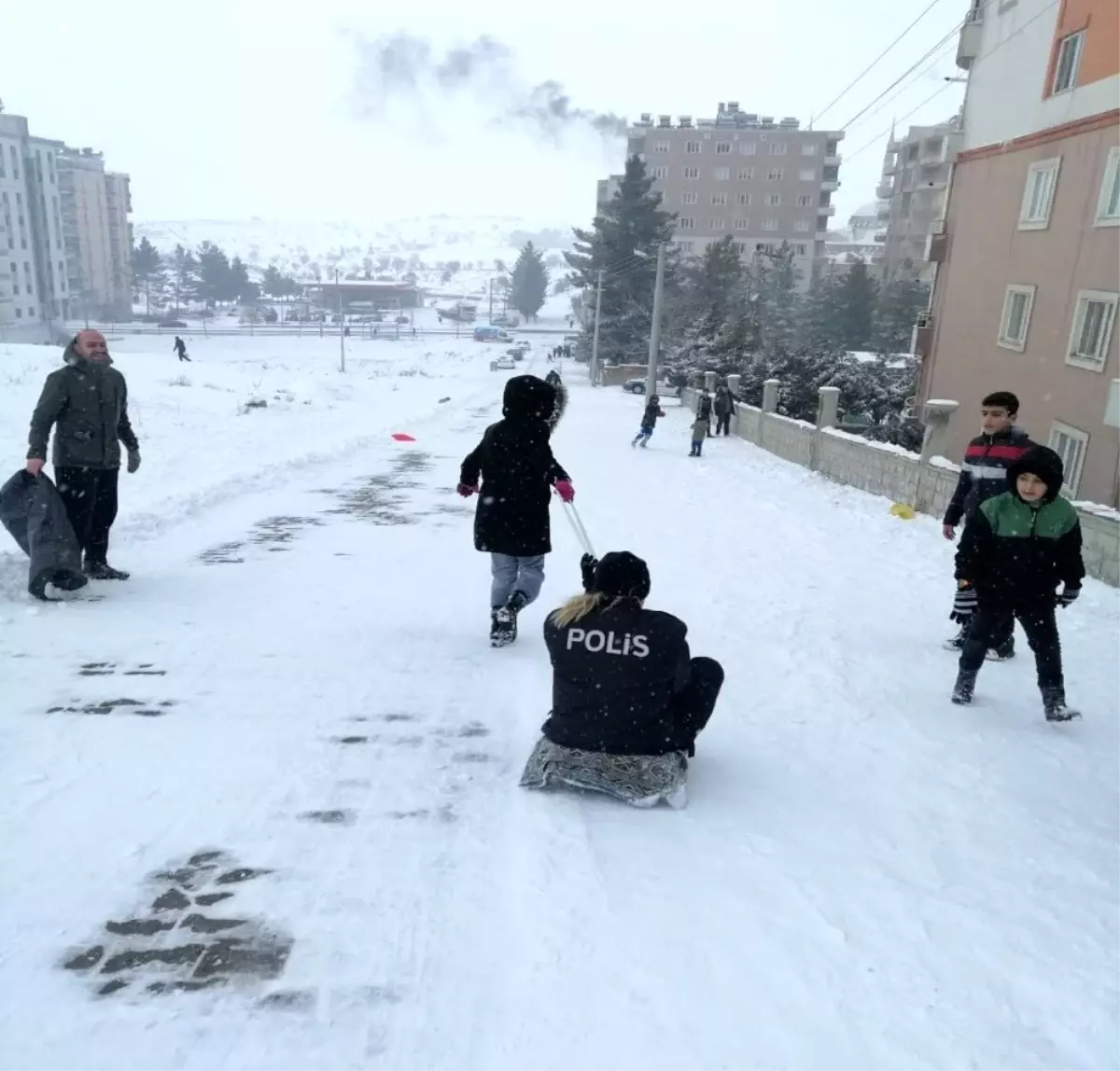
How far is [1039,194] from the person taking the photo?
57.6ft

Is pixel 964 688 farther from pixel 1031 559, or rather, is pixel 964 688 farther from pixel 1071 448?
pixel 1071 448

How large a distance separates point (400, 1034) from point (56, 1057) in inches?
35.6

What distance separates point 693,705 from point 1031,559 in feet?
7.16

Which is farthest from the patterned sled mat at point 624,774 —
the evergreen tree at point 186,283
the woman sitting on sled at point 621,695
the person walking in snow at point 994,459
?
the evergreen tree at point 186,283

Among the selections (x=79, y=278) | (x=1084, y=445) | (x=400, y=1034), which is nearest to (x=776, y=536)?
(x=400, y=1034)

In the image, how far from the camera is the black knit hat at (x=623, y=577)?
3.42 meters

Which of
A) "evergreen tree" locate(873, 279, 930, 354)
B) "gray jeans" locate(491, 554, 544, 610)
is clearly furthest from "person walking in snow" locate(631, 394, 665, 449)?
"evergreen tree" locate(873, 279, 930, 354)

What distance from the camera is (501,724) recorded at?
173 inches

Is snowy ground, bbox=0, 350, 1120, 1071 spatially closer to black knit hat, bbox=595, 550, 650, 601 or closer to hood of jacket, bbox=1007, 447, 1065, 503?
black knit hat, bbox=595, 550, 650, 601

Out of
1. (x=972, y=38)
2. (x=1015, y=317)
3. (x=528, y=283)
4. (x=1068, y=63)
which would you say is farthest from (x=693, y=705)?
(x=528, y=283)

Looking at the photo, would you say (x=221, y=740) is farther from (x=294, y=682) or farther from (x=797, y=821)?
(x=797, y=821)

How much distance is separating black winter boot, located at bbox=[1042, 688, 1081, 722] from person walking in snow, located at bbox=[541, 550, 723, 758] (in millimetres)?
2433

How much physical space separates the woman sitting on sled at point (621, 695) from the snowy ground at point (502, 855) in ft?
0.55

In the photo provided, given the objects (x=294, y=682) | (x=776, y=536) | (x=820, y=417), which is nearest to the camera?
(x=294, y=682)
